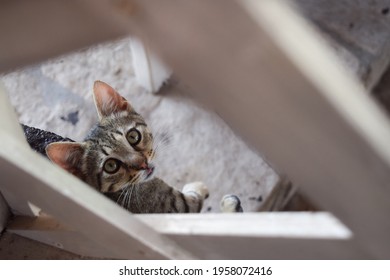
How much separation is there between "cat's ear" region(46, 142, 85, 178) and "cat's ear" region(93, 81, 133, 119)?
0.09m

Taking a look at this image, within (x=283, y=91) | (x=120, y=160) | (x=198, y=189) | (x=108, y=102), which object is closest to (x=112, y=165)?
(x=120, y=160)

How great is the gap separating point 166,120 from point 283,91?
1139 mm

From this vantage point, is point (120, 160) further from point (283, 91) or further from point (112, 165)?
point (283, 91)

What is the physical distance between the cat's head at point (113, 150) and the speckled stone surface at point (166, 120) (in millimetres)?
Result: 242

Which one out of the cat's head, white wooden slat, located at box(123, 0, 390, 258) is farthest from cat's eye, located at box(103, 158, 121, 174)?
white wooden slat, located at box(123, 0, 390, 258)

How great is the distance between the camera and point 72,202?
64 centimetres

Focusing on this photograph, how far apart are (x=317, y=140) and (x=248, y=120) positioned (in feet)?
0.15

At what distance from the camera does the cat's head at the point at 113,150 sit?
3.55 ft

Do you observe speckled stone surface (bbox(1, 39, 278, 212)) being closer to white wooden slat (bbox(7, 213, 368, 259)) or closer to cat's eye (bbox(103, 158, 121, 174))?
cat's eye (bbox(103, 158, 121, 174))

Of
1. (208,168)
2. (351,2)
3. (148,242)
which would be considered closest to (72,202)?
(148,242)

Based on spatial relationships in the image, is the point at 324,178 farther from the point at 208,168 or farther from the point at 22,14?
the point at 208,168

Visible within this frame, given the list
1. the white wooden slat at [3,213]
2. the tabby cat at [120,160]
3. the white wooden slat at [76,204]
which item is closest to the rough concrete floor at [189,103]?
the tabby cat at [120,160]

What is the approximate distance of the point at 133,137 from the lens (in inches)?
44.6

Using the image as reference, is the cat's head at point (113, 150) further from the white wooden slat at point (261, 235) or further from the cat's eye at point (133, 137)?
the white wooden slat at point (261, 235)
